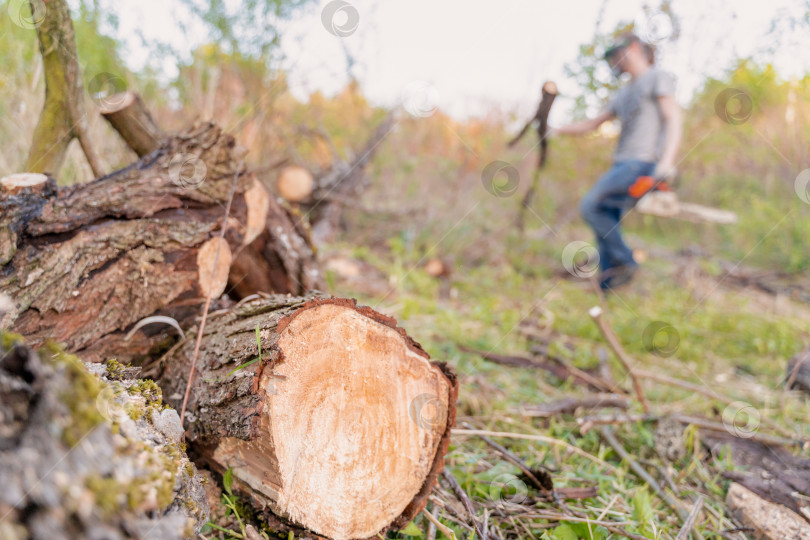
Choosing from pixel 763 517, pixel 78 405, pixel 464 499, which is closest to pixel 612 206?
pixel 763 517

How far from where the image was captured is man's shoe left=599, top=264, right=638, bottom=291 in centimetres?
444

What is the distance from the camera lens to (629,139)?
421 cm

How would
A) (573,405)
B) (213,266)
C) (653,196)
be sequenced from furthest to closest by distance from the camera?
(653,196), (573,405), (213,266)

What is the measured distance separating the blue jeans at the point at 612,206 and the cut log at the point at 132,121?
3.61m

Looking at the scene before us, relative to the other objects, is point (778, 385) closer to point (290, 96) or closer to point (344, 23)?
point (344, 23)

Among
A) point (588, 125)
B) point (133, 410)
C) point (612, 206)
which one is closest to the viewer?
point (133, 410)

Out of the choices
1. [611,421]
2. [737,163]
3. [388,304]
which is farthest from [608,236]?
[737,163]

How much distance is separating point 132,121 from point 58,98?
27 centimetres

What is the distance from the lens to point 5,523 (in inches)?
22.4

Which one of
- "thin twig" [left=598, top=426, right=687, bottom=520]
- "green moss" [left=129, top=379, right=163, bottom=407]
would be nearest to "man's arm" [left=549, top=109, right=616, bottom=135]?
"thin twig" [left=598, top=426, right=687, bottom=520]

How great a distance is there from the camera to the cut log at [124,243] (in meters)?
1.37

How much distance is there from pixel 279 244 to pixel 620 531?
169cm

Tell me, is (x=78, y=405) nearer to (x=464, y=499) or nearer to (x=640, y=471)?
(x=464, y=499)

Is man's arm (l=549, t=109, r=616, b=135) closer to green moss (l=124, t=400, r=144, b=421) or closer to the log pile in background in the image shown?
the log pile in background
